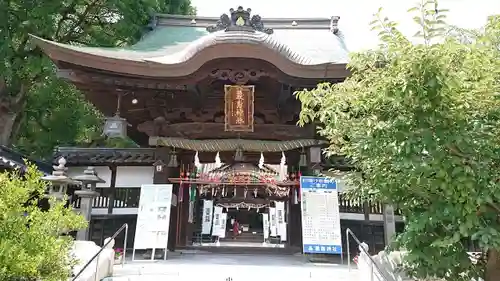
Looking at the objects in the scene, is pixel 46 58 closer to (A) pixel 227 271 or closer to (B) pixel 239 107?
(B) pixel 239 107

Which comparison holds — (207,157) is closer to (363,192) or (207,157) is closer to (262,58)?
(262,58)

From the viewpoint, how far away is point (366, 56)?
3.49 meters

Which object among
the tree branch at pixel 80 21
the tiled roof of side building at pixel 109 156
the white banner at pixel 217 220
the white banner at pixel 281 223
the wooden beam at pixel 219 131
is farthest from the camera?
the white banner at pixel 217 220

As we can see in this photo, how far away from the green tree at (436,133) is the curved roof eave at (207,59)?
3760 millimetres

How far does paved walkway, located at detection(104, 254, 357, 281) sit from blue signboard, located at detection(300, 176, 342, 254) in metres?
0.38

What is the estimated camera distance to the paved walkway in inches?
230

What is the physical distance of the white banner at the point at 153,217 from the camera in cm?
744

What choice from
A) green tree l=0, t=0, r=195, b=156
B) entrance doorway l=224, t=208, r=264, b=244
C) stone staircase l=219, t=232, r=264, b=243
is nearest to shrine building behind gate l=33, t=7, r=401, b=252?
green tree l=0, t=0, r=195, b=156

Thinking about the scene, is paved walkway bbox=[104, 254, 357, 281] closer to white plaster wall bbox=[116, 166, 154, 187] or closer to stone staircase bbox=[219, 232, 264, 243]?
white plaster wall bbox=[116, 166, 154, 187]

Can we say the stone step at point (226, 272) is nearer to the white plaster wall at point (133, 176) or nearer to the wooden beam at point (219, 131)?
the white plaster wall at point (133, 176)

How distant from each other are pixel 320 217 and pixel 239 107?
9.46 ft

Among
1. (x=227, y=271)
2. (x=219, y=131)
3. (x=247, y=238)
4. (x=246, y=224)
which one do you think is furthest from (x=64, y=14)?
(x=246, y=224)

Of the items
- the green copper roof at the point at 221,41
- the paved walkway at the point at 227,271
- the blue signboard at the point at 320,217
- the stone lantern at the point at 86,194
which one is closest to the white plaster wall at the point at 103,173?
the stone lantern at the point at 86,194

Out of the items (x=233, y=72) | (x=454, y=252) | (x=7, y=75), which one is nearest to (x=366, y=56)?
(x=454, y=252)
